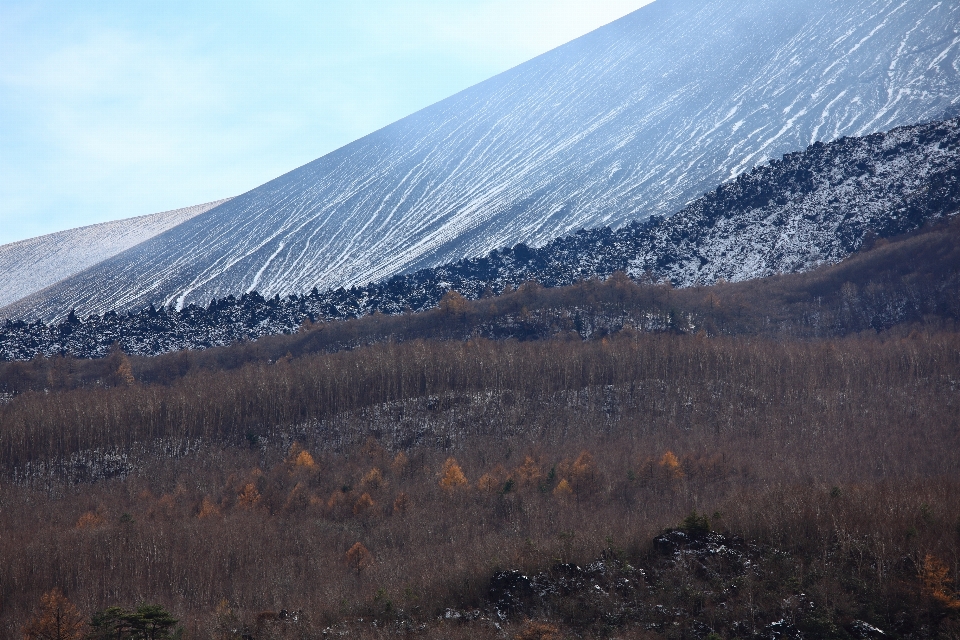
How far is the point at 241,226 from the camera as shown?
141375 mm

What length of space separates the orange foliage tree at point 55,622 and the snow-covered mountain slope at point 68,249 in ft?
413

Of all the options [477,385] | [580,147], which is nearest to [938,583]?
[477,385]

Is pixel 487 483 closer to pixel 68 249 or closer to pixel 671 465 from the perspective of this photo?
pixel 671 465

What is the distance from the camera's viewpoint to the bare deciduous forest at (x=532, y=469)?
25297mm

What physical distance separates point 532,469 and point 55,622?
84.9 ft

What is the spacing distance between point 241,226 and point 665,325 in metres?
97.8

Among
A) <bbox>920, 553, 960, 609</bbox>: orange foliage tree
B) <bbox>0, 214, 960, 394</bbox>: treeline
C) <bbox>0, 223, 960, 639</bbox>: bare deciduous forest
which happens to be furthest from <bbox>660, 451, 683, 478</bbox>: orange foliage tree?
<bbox>0, 214, 960, 394</bbox>: treeline

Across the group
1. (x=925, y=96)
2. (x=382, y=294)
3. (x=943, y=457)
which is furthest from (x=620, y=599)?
(x=925, y=96)

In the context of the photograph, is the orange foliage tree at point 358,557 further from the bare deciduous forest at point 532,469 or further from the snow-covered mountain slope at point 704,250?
the snow-covered mountain slope at point 704,250

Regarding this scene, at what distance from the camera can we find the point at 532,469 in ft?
147

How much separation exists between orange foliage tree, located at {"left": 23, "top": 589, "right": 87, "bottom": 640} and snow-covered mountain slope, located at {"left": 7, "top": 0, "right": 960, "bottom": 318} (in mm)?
72270

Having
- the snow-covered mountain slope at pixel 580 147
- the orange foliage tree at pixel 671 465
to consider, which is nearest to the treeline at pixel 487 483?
the orange foliage tree at pixel 671 465

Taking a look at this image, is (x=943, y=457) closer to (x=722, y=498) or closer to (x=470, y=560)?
(x=722, y=498)

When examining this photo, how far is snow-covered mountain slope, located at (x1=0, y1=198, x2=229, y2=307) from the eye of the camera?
495ft
